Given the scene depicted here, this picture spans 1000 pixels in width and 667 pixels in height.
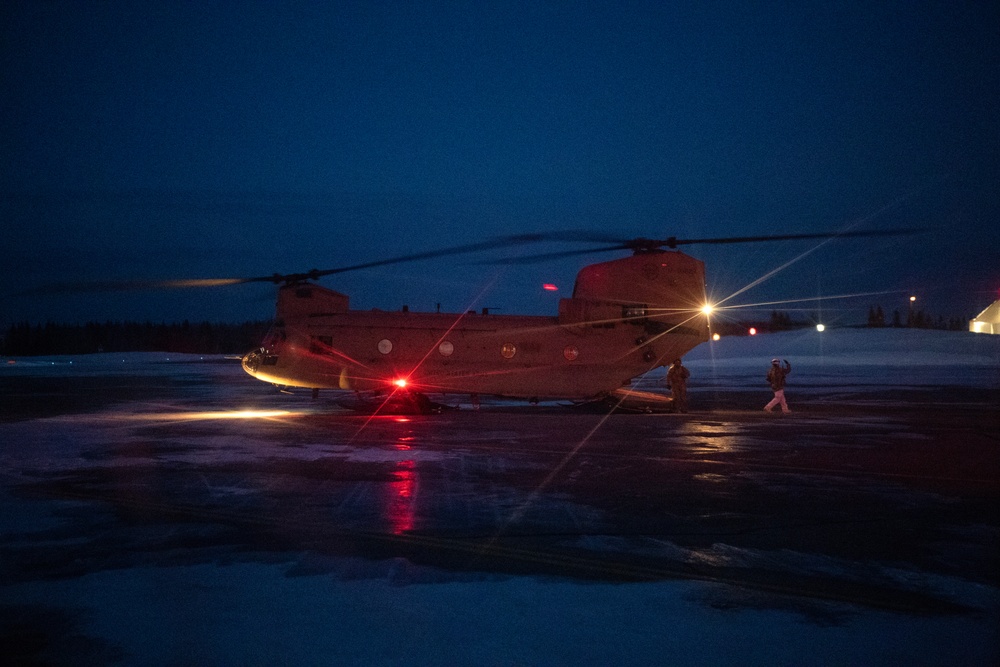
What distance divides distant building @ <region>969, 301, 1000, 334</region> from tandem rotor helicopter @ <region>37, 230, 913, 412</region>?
6573 cm

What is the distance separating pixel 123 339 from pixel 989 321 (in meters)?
133

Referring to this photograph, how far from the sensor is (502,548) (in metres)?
5.79

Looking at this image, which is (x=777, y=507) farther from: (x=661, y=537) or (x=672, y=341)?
(x=672, y=341)

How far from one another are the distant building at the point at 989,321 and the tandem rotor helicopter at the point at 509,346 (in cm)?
6573

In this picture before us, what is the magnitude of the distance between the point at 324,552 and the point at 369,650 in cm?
189

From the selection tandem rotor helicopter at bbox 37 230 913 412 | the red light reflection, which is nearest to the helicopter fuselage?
tandem rotor helicopter at bbox 37 230 913 412

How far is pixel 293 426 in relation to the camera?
14656mm

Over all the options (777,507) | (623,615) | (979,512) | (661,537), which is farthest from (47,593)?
(979,512)

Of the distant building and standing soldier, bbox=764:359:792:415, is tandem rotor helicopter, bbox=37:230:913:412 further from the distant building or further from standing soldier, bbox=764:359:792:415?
the distant building

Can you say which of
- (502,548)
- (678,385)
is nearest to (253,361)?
(678,385)

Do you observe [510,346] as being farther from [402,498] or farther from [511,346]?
[402,498]

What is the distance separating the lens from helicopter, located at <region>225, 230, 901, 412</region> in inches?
712

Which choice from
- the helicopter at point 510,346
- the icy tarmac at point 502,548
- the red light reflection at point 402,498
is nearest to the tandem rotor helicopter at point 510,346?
the helicopter at point 510,346

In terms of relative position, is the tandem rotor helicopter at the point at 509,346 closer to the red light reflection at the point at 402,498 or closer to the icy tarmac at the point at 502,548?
the icy tarmac at the point at 502,548
